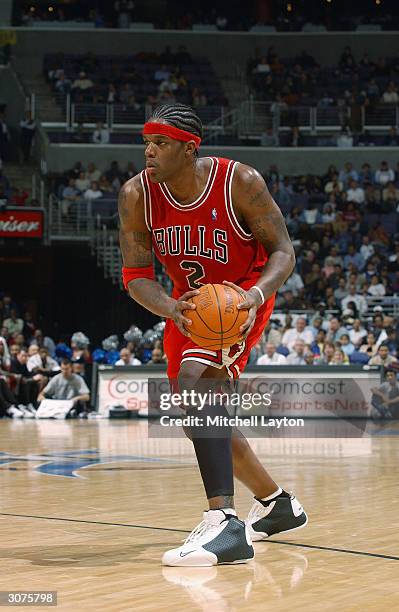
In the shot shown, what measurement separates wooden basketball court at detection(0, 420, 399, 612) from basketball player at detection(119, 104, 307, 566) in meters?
0.39

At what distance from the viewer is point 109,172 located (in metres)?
27.2

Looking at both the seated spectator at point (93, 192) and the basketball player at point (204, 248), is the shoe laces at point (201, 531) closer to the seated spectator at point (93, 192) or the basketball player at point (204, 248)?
the basketball player at point (204, 248)

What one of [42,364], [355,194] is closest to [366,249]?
[355,194]

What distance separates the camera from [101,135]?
28.2 m

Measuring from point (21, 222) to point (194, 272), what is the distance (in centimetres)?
1911

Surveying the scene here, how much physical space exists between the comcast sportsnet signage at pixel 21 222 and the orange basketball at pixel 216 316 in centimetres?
1947

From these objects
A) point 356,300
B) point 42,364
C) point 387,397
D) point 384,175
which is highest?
point 384,175

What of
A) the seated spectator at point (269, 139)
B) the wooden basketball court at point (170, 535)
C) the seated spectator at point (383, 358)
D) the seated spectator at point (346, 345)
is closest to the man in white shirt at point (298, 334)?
the seated spectator at point (346, 345)

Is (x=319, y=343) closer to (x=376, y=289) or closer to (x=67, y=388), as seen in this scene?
(x=376, y=289)

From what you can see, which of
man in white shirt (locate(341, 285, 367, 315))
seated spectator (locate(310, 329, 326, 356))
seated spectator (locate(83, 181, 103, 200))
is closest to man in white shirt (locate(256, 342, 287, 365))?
seated spectator (locate(310, 329, 326, 356))

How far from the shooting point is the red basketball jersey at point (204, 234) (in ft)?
16.8

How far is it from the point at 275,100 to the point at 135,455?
20.7m

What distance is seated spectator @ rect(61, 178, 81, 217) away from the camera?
2500 cm

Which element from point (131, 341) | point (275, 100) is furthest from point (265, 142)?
point (131, 341)
